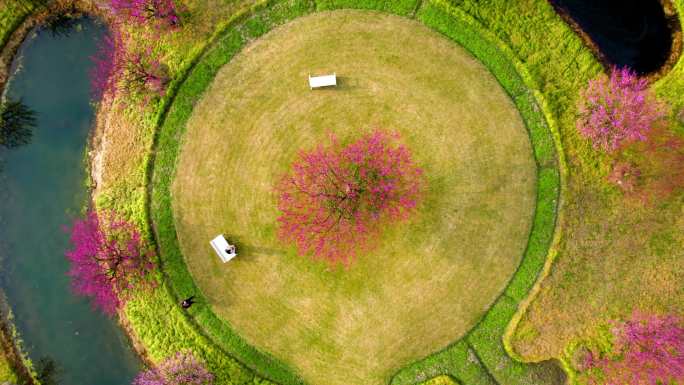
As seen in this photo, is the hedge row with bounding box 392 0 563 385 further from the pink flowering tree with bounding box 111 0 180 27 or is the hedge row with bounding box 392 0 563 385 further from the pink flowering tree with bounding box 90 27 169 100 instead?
the pink flowering tree with bounding box 90 27 169 100

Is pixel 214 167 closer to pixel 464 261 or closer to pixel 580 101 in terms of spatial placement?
pixel 464 261

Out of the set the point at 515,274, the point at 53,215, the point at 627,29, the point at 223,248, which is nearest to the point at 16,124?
the point at 53,215

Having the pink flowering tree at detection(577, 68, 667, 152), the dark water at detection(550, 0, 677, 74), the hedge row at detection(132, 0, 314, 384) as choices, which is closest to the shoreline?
the hedge row at detection(132, 0, 314, 384)

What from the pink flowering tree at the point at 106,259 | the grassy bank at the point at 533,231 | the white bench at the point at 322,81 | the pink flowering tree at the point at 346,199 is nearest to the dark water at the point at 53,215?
the pink flowering tree at the point at 106,259

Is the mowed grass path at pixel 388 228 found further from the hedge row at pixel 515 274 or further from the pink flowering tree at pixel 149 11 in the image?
the pink flowering tree at pixel 149 11

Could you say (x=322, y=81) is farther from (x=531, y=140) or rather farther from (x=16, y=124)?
(x=16, y=124)
